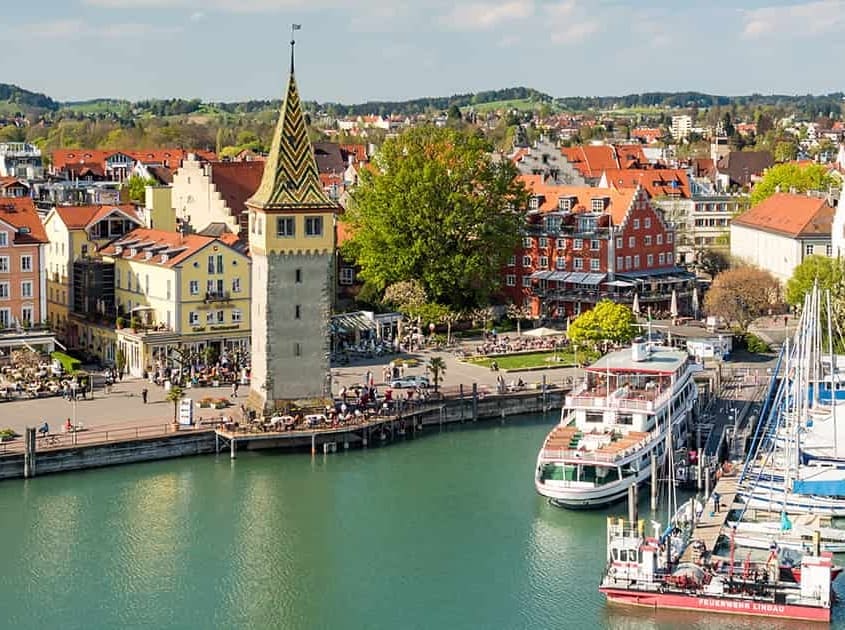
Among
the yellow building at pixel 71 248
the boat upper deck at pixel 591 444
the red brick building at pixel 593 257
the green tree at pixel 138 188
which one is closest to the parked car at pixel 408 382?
the boat upper deck at pixel 591 444

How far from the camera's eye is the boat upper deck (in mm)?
50938

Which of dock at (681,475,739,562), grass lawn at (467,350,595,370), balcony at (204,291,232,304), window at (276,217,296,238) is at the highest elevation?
window at (276,217,296,238)

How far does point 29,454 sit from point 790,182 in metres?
66.9

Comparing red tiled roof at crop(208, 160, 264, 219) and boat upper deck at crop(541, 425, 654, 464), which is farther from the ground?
red tiled roof at crop(208, 160, 264, 219)

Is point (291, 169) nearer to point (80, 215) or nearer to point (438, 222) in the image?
point (80, 215)

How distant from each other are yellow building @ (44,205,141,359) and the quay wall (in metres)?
16.1

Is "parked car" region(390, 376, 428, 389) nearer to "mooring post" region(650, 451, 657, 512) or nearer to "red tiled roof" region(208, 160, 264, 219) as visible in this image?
"mooring post" region(650, 451, 657, 512)

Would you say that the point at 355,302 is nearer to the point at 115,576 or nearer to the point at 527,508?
the point at 527,508

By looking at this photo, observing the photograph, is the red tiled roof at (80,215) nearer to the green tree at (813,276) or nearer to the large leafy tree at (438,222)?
the large leafy tree at (438,222)

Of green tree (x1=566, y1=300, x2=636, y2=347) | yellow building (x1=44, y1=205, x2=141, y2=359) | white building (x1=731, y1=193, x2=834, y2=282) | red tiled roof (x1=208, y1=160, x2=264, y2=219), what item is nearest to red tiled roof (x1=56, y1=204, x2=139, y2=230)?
yellow building (x1=44, y1=205, x2=141, y2=359)

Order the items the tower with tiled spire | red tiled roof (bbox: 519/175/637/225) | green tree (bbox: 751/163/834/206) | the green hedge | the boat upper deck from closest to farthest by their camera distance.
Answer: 1. the boat upper deck
2. the tower with tiled spire
3. the green hedge
4. red tiled roof (bbox: 519/175/637/225)
5. green tree (bbox: 751/163/834/206)

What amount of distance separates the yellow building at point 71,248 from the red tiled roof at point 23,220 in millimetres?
2034

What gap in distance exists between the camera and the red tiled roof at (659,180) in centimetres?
10794

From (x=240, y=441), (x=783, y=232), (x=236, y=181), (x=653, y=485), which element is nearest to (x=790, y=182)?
(x=783, y=232)
